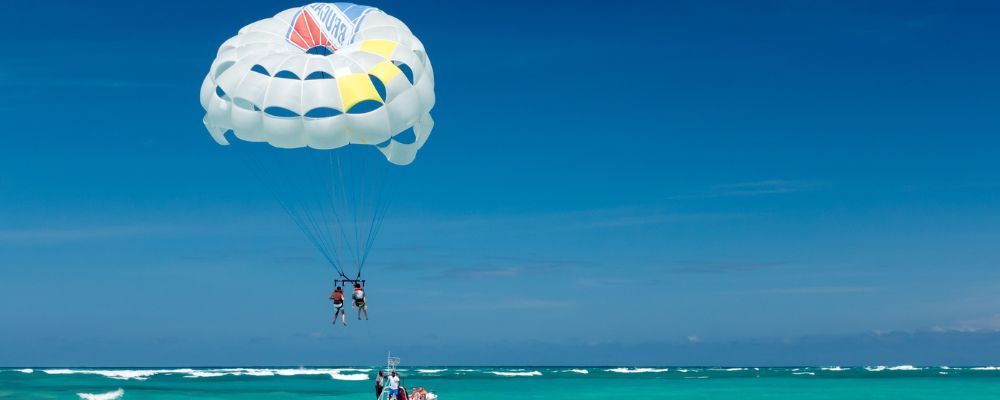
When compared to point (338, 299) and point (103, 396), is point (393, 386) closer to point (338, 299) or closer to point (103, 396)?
point (338, 299)

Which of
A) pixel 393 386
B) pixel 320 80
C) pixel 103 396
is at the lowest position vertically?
pixel 103 396

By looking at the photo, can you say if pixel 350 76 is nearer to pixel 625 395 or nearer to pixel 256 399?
pixel 256 399

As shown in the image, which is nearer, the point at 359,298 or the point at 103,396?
the point at 359,298

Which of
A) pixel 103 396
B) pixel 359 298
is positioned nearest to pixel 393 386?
pixel 359 298

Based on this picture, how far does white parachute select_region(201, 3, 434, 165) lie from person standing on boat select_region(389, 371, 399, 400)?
4.73 meters

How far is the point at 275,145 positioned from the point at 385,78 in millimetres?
2558

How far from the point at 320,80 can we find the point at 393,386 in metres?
6.51

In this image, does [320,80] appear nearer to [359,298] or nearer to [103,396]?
[359,298]

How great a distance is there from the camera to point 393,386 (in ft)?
70.2

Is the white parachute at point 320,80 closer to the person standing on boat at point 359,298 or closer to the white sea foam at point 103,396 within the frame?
the person standing on boat at point 359,298

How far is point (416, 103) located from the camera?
786 inches

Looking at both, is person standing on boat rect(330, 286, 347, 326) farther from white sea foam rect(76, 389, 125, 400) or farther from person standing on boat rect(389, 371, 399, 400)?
white sea foam rect(76, 389, 125, 400)

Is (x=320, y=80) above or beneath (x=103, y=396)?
above

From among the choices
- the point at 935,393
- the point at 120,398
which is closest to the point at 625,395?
the point at 935,393
